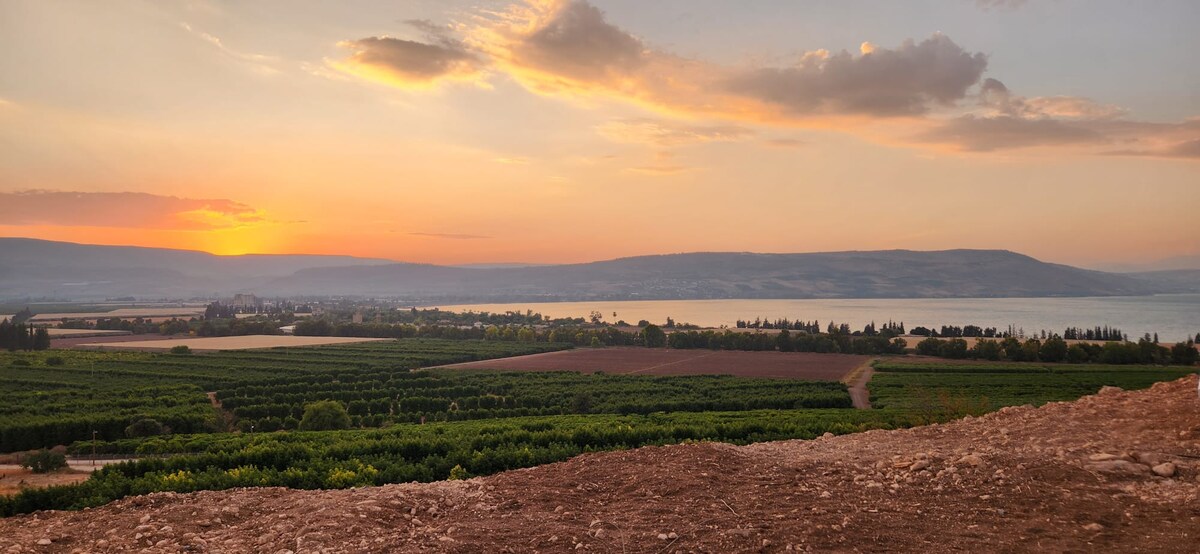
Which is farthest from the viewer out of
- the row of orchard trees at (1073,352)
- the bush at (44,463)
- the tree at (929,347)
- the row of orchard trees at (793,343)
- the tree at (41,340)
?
the row of orchard trees at (793,343)

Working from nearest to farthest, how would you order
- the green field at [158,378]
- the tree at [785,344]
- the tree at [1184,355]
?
the green field at [158,378], the tree at [1184,355], the tree at [785,344]

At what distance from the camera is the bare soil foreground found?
69.7 meters

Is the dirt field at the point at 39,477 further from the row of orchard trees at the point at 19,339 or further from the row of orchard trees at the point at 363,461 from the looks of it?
the row of orchard trees at the point at 19,339

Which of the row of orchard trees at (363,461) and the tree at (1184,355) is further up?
the row of orchard trees at (363,461)

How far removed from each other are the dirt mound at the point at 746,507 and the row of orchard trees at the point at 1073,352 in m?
80.9

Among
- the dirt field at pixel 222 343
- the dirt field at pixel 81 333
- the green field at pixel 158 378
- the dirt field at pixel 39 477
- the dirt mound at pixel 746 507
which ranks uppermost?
the dirt mound at pixel 746 507

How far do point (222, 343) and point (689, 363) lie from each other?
70.0m

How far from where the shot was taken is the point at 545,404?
48094 mm

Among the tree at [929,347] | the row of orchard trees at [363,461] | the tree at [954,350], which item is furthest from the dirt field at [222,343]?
the tree at [954,350]

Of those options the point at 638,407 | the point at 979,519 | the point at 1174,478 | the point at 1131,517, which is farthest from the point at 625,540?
the point at 638,407

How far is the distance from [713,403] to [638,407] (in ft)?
16.9

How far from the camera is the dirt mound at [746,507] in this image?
25.8 ft

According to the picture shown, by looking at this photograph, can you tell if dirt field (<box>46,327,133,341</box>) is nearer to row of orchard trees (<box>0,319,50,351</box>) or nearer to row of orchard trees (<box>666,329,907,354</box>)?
row of orchard trees (<box>0,319,50,351</box>)

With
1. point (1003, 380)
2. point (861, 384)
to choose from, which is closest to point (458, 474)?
point (861, 384)
